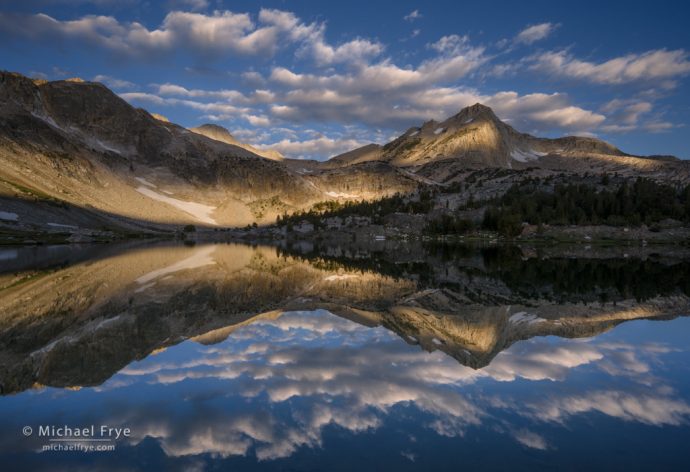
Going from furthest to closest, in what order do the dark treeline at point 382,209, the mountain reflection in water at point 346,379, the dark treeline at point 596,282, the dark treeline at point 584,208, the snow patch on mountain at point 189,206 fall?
1. the snow patch on mountain at point 189,206
2. the dark treeline at point 382,209
3. the dark treeline at point 584,208
4. the dark treeline at point 596,282
5. the mountain reflection in water at point 346,379

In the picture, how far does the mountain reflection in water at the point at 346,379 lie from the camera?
26.3 feet

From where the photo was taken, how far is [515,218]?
114125 mm

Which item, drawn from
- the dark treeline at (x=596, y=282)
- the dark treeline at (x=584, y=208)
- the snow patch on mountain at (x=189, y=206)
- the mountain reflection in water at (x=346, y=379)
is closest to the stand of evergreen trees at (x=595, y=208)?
the dark treeline at (x=584, y=208)

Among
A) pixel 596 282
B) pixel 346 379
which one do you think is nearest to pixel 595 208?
pixel 596 282

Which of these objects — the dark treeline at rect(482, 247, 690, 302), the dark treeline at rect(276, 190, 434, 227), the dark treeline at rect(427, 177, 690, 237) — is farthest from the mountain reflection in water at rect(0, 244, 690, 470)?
the dark treeline at rect(276, 190, 434, 227)

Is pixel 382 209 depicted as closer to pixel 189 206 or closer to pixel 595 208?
pixel 595 208

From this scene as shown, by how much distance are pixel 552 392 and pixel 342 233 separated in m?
137

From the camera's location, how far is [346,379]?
38.5 feet

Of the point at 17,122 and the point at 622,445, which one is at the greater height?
the point at 17,122

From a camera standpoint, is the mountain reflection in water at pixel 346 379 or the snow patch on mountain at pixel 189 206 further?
the snow patch on mountain at pixel 189 206

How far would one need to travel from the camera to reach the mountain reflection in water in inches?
315

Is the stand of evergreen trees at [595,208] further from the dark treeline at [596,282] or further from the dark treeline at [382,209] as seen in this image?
the dark treeline at [596,282]

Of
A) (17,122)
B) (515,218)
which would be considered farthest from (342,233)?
(17,122)

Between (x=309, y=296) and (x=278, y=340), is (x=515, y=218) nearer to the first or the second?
(x=309, y=296)
